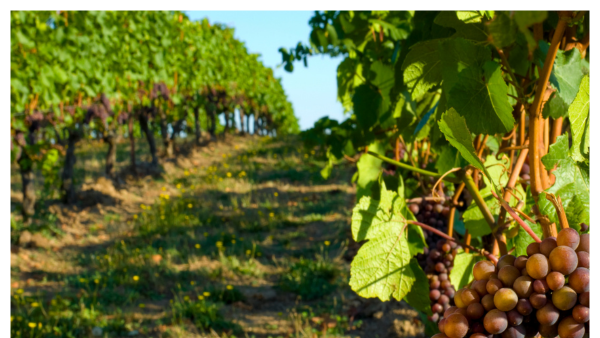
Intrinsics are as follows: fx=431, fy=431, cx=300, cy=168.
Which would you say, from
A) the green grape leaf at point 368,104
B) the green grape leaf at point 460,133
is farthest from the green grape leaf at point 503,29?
the green grape leaf at point 368,104

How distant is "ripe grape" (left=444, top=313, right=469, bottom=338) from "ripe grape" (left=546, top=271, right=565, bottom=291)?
0.12 meters

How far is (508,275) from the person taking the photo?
0.60 metres

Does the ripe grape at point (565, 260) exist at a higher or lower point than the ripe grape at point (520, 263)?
higher

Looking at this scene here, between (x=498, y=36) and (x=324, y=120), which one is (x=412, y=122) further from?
(x=498, y=36)

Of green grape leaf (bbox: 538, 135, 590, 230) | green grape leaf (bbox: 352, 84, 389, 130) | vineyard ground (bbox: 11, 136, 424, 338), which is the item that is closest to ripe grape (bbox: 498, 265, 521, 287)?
green grape leaf (bbox: 538, 135, 590, 230)

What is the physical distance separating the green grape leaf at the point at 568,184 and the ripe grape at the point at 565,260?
11cm

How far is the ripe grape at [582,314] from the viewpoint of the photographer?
0.54 metres

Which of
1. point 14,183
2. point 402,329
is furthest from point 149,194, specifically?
point 402,329

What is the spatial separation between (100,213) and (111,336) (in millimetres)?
4184

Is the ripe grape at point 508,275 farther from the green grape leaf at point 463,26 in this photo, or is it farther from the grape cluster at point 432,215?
the grape cluster at point 432,215

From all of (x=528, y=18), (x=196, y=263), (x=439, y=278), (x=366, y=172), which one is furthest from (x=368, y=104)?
(x=196, y=263)

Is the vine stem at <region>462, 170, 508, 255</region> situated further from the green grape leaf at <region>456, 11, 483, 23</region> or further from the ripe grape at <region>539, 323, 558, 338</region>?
the green grape leaf at <region>456, 11, 483, 23</region>

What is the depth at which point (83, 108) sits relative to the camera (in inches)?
287

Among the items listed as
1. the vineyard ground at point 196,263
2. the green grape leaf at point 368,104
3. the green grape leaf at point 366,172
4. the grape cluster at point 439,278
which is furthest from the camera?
the vineyard ground at point 196,263
